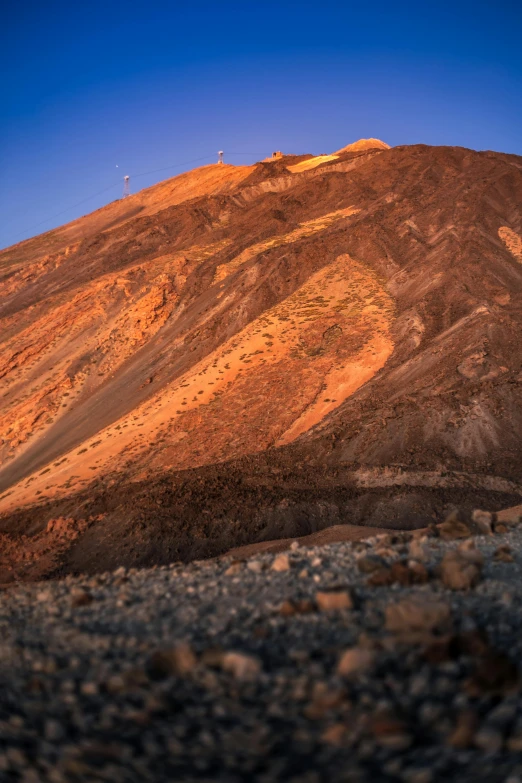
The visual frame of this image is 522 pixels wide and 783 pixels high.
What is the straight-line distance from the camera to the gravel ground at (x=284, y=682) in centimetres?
398

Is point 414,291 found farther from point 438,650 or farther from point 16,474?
point 438,650

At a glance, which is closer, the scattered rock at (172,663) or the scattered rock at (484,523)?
the scattered rock at (172,663)

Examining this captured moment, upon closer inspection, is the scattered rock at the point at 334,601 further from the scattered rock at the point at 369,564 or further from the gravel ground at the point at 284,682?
the scattered rock at the point at 369,564

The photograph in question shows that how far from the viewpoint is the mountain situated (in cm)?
1892

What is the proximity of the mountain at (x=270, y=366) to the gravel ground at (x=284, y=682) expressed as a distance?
10773 millimetres

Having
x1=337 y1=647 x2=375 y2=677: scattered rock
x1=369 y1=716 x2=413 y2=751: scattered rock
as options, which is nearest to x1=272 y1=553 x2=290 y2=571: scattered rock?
x1=337 y1=647 x2=375 y2=677: scattered rock

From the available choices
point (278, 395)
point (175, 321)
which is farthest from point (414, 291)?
point (175, 321)

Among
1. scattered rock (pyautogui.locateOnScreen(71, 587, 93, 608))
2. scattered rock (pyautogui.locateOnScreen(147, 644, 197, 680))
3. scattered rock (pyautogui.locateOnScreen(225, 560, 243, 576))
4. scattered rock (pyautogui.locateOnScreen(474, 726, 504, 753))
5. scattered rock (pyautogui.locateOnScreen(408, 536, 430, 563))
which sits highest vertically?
scattered rock (pyautogui.locateOnScreen(71, 587, 93, 608))

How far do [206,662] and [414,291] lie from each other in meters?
32.6

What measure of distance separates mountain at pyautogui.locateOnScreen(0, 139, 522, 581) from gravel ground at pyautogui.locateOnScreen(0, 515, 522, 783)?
10.8 metres

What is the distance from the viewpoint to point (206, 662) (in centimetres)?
513

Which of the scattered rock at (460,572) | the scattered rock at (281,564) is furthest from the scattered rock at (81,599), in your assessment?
the scattered rock at (460,572)

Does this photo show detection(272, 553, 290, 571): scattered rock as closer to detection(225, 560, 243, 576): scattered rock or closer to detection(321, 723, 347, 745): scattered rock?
detection(225, 560, 243, 576): scattered rock

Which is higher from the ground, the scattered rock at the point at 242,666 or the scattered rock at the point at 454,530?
the scattered rock at the point at 242,666
